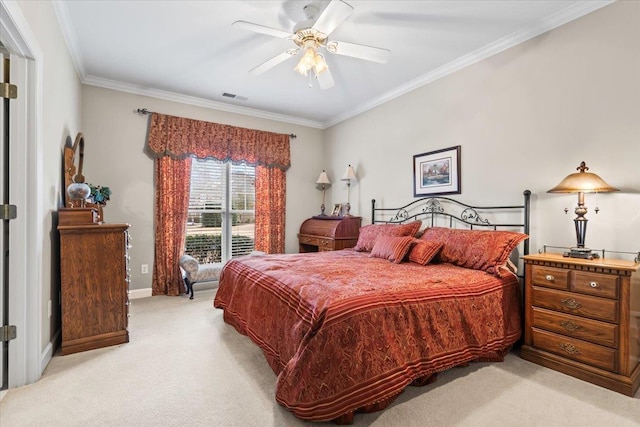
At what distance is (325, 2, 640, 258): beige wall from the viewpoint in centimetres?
228

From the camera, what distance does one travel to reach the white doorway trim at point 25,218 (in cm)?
196

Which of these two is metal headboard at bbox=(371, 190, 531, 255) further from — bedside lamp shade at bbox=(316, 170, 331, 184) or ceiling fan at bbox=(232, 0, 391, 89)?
ceiling fan at bbox=(232, 0, 391, 89)

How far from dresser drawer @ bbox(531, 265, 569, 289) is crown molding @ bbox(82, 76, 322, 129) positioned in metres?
4.25

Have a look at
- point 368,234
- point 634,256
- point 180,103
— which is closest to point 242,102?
point 180,103

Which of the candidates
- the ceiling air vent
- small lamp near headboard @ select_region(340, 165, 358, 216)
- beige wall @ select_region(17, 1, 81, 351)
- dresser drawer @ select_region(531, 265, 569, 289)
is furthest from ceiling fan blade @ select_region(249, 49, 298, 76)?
dresser drawer @ select_region(531, 265, 569, 289)

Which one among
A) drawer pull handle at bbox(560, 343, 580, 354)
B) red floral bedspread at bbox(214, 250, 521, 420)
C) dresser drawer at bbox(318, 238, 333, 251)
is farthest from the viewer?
dresser drawer at bbox(318, 238, 333, 251)

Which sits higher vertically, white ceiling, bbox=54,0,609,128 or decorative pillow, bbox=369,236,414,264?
white ceiling, bbox=54,0,609,128

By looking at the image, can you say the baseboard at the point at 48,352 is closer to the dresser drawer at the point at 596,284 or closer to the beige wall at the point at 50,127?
the beige wall at the point at 50,127

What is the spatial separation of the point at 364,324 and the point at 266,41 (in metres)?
2.78

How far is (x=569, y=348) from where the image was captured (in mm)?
2160

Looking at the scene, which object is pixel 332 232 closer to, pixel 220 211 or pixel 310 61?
pixel 220 211

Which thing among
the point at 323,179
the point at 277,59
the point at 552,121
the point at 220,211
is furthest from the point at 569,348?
the point at 220,211

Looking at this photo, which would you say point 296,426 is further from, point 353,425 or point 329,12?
point 329,12

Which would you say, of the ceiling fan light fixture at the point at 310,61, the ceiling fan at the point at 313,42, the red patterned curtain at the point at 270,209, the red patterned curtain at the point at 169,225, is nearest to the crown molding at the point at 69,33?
the red patterned curtain at the point at 169,225
